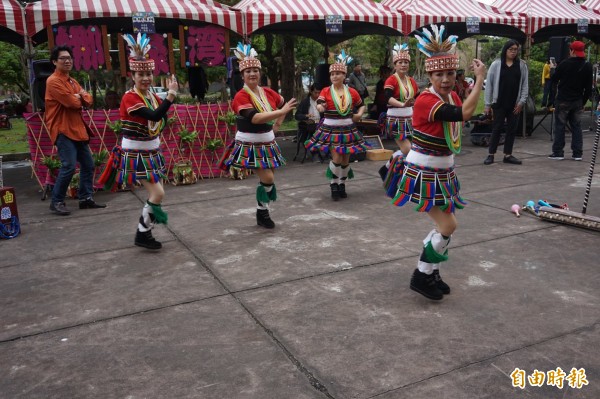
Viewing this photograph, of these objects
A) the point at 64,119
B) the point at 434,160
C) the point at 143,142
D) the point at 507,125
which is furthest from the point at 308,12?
the point at 434,160

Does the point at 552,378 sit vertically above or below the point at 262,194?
below

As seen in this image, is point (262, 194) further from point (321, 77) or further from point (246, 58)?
point (321, 77)

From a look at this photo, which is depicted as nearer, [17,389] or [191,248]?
[17,389]

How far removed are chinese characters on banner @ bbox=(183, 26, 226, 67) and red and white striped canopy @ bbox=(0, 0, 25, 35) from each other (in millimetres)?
2663

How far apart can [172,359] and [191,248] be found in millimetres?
2299

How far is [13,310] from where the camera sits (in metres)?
4.19

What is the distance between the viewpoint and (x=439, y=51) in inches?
158

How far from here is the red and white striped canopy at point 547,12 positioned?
1309 cm

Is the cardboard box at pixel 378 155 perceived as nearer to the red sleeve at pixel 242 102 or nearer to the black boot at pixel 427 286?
the red sleeve at pixel 242 102

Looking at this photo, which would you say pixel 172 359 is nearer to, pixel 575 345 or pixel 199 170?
pixel 575 345

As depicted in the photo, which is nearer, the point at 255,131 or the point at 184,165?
the point at 255,131

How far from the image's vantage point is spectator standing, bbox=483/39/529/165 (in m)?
9.41

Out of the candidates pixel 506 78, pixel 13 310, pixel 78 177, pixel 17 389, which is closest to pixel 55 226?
pixel 78 177

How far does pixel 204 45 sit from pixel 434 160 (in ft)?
22.6
